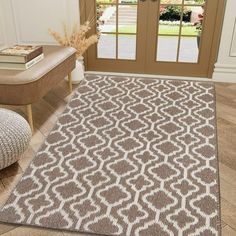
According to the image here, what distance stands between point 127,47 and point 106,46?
0.80 ft

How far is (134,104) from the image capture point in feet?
9.63

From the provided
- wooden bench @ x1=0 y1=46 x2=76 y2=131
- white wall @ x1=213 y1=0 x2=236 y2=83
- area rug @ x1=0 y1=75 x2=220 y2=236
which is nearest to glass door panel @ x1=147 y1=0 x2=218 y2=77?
white wall @ x1=213 y1=0 x2=236 y2=83

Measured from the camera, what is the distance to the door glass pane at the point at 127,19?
3.39 meters

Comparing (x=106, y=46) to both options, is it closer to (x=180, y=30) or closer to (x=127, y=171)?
(x=180, y=30)

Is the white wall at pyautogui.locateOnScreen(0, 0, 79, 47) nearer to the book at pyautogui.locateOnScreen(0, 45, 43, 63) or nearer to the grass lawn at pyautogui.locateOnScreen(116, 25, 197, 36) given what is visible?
the grass lawn at pyautogui.locateOnScreen(116, 25, 197, 36)

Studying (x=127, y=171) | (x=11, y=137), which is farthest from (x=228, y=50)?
(x=11, y=137)

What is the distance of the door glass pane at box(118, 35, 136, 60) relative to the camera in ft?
11.6

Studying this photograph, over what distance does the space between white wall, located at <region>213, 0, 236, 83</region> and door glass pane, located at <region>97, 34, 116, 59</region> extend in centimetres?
116

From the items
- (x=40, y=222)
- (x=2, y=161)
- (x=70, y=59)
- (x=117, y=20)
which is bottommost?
(x=40, y=222)

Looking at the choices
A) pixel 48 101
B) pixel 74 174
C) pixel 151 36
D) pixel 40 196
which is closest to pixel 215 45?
pixel 151 36

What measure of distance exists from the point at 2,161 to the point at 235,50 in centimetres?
262

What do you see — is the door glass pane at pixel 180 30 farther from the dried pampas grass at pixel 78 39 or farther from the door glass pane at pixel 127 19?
the dried pampas grass at pixel 78 39

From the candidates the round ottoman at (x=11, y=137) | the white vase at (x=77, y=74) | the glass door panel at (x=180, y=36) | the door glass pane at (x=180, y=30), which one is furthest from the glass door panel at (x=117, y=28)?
the round ottoman at (x=11, y=137)

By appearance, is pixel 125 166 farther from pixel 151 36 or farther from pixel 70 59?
pixel 151 36
